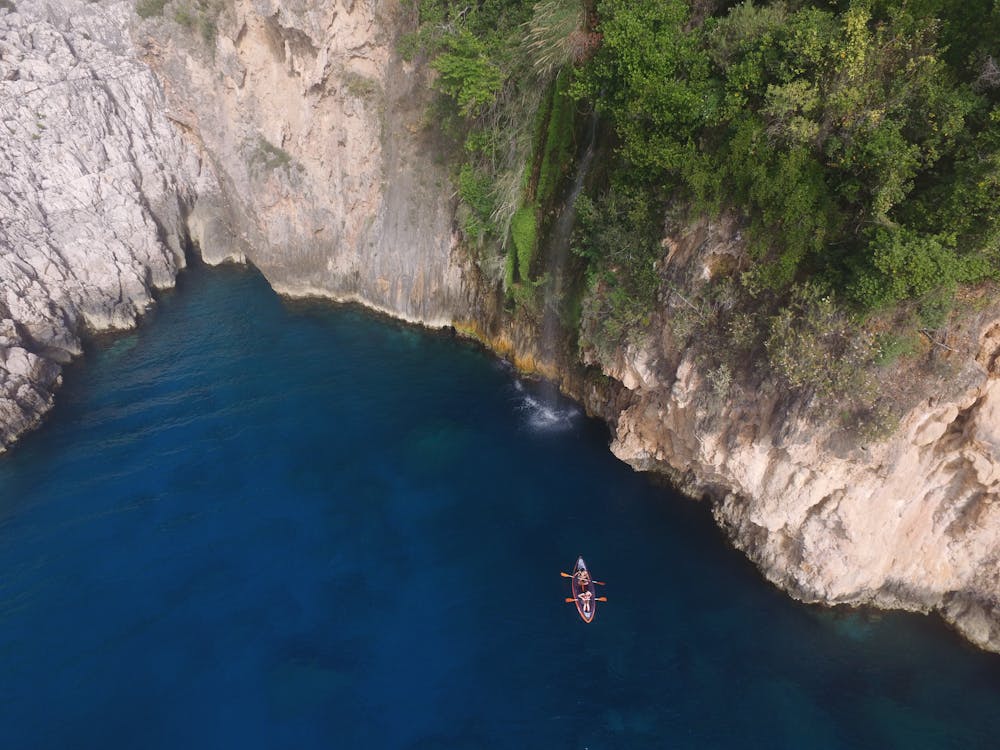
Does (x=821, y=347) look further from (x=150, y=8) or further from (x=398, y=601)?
(x=150, y=8)

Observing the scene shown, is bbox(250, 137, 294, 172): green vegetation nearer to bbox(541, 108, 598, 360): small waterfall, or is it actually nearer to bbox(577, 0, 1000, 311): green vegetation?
bbox(541, 108, 598, 360): small waterfall

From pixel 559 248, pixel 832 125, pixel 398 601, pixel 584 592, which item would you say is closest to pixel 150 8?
pixel 559 248

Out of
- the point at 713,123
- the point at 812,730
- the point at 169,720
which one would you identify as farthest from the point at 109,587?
the point at 713,123

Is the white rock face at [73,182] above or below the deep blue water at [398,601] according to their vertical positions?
above

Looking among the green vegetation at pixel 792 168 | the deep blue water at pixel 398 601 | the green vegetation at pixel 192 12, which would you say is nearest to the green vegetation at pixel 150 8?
the green vegetation at pixel 192 12

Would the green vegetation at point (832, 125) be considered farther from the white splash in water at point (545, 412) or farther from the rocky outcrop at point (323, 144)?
the rocky outcrop at point (323, 144)
